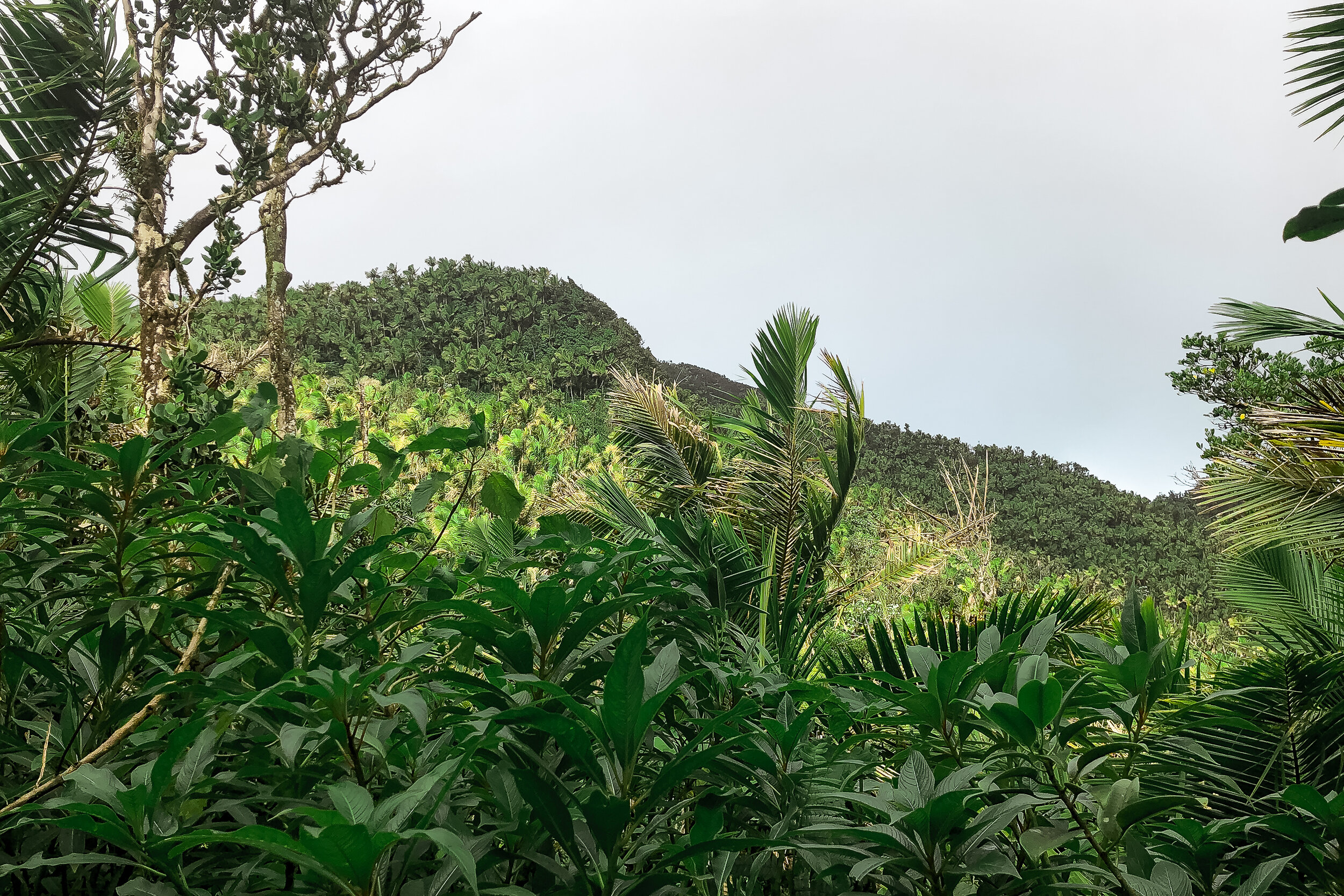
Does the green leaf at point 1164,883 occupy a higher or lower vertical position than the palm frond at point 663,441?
lower

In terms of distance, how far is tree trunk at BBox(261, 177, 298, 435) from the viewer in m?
3.66

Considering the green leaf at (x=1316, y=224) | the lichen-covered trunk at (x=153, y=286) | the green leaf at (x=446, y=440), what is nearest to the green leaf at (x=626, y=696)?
the green leaf at (x=446, y=440)

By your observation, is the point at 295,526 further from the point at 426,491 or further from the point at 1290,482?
the point at 1290,482

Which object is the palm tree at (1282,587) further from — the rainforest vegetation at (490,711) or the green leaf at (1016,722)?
the green leaf at (1016,722)

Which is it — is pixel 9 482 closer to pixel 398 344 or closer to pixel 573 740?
pixel 573 740

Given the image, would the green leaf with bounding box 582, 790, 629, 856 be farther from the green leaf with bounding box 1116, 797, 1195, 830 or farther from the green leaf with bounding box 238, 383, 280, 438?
the green leaf with bounding box 238, 383, 280, 438

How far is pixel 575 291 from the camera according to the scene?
687 inches

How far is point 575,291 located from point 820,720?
16807mm

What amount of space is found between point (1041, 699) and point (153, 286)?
2981mm

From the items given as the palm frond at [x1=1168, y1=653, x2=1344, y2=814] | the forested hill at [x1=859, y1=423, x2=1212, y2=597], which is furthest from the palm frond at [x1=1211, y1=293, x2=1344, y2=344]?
the forested hill at [x1=859, y1=423, x2=1212, y2=597]

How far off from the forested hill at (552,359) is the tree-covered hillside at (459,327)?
1.0 inches

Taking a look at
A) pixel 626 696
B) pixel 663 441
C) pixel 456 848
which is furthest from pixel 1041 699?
pixel 663 441

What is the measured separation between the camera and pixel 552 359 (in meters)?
15.6

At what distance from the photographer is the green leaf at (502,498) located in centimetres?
102
